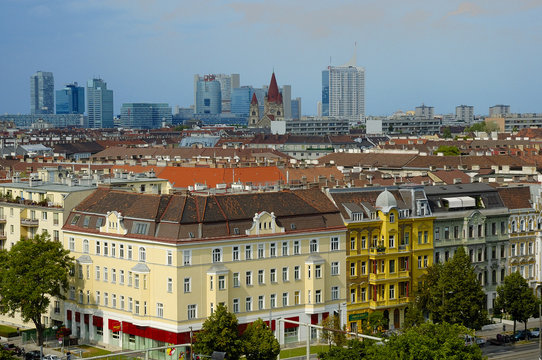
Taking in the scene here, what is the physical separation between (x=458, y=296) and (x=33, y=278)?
38.2 metres

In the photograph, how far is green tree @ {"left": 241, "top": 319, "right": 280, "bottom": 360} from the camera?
82562 mm

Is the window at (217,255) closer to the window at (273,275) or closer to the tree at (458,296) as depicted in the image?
the window at (273,275)

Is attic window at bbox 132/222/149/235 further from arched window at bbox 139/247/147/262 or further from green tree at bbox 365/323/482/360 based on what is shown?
green tree at bbox 365/323/482/360

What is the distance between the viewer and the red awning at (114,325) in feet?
311

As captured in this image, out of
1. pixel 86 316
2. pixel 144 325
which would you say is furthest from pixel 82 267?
Answer: pixel 144 325

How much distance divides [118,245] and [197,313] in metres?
10.3

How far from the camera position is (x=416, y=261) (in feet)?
342

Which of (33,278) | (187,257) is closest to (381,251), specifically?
(187,257)

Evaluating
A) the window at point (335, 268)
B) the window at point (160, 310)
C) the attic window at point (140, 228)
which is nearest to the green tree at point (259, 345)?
the window at point (160, 310)

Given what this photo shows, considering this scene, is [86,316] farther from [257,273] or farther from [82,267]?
[257,273]

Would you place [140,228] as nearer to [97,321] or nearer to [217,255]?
[217,255]

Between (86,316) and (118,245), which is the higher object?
(118,245)

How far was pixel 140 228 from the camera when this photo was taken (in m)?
93.2

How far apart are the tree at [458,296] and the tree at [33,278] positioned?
33880 mm
